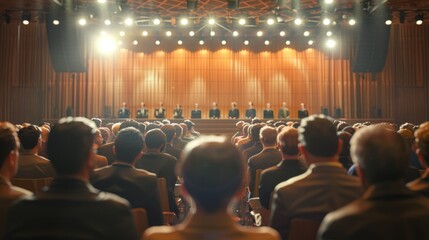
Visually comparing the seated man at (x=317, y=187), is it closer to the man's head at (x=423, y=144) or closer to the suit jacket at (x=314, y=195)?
the suit jacket at (x=314, y=195)

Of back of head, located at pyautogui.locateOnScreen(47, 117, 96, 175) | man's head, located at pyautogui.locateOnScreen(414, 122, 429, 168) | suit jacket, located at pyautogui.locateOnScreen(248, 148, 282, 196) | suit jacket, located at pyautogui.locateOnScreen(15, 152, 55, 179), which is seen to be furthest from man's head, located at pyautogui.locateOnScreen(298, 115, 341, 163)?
suit jacket, located at pyautogui.locateOnScreen(15, 152, 55, 179)

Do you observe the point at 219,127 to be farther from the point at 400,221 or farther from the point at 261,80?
the point at 400,221

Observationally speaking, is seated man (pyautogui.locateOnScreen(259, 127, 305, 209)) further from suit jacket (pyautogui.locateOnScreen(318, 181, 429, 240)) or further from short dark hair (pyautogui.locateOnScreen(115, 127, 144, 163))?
suit jacket (pyautogui.locateOnScreen(318, 181, 429, 240))

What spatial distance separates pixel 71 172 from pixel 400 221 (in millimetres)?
1275

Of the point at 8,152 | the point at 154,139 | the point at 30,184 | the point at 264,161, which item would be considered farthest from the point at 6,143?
the point at 264,161

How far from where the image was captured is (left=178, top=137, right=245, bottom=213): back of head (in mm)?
1421

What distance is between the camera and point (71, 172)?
1770 mm

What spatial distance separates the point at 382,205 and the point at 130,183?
5.82 ft

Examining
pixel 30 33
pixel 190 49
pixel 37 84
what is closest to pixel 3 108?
pixel 37 84

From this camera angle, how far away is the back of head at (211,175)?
55.9 inches

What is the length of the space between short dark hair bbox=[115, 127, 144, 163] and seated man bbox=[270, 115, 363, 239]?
1.09m

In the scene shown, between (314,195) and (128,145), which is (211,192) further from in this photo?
(128,145)

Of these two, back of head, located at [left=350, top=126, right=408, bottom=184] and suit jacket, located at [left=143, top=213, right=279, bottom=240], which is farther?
back of head, located at [left=350, top=126, right=408, bottom=184]

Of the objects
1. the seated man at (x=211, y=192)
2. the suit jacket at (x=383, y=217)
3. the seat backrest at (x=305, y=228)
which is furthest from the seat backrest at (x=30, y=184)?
the suit jacket at (x=383, y=217)
